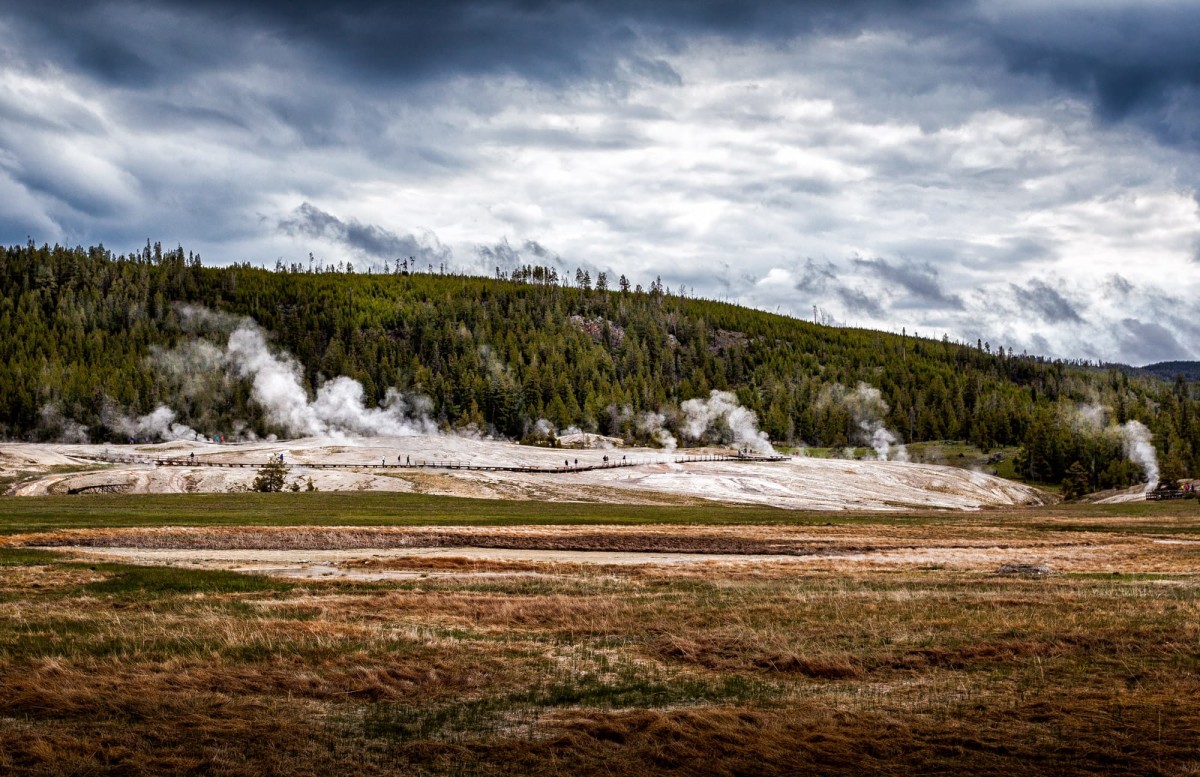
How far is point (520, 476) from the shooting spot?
409 feet

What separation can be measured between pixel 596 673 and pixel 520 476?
106 m

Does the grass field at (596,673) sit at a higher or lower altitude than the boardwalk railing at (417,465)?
higher

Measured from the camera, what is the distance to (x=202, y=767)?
13047 millimetres

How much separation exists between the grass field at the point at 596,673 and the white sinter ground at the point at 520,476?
7404 centimetres

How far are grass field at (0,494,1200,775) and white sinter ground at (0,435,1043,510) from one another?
243 feet

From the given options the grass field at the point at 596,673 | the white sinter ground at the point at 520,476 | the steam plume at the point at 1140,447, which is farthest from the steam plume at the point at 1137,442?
the grass field at the point at 596,673

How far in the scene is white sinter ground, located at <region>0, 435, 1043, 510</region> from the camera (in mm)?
109688

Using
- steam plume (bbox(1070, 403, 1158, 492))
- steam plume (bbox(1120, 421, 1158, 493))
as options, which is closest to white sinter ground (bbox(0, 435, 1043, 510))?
steam plume (bbox(1120, 421, 1158, 493))

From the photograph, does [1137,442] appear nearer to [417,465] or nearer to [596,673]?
[417,465]

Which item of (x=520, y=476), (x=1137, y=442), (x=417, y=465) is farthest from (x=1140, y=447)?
(x=417, y=465)

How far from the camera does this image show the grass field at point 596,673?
13656 millimetres

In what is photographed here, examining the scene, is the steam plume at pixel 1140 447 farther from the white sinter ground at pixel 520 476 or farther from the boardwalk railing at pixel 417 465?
the boardwalk railing at pixel 417 465

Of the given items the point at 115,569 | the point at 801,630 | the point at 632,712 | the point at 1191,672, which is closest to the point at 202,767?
the point at 632,712

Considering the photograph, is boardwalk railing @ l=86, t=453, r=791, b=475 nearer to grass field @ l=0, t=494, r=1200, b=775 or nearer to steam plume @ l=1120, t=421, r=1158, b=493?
steam plume @ l=1120, t=421, r=1158, b=493
